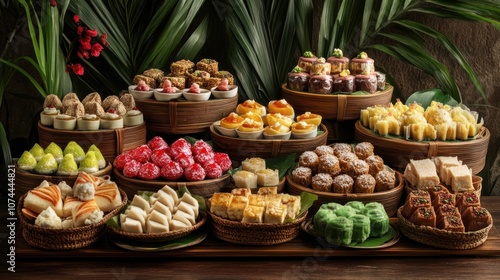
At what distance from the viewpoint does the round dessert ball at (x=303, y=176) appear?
13.4 feet

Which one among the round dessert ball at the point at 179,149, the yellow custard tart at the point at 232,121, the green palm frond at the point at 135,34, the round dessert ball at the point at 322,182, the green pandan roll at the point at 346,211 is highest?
the green palm frond at the point at 135,34

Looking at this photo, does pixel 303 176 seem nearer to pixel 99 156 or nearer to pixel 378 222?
pixel 378 222

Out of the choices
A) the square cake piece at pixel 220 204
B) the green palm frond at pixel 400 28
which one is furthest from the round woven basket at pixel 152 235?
the green palm frond at pixel 400 28

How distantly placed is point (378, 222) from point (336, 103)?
1.24 metres

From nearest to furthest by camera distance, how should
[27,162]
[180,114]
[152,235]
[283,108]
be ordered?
[152,235] → [27,162] → [180,114] → [283,108]

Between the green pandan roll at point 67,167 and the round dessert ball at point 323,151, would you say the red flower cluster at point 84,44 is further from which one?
the round dessert ball at point 323,151

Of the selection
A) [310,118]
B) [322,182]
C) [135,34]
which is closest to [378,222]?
[322,182]

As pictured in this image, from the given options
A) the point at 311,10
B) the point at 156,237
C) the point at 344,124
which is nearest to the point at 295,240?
the point at 156,237

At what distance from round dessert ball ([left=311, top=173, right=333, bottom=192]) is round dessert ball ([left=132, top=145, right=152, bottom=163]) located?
0.97 metres

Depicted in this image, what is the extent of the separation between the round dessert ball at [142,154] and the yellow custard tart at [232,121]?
21.9 inches

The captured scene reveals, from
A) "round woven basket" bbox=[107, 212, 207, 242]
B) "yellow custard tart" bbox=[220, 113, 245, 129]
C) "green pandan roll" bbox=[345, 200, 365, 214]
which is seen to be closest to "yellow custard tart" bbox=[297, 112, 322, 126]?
"yellow custard tart" bbox=[220, 113, 245, 129]

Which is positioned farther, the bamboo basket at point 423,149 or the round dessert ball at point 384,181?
the bamboo basket at point 423,149

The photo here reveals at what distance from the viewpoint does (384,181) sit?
405cm

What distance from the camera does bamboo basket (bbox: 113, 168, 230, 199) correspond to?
400 cm
